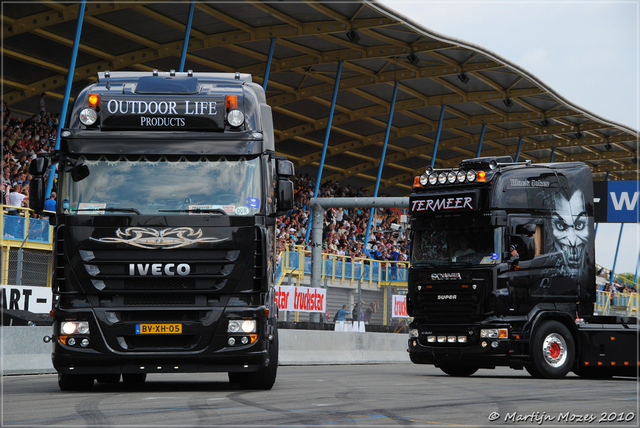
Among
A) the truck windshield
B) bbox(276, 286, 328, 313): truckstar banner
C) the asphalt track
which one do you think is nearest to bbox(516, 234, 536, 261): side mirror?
the asphalt track

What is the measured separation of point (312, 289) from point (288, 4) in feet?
31.6

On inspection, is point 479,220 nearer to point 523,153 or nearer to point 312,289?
point 312,289

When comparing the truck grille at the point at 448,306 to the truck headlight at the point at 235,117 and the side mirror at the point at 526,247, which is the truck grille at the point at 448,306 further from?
the truck headlight at the point at 235,117

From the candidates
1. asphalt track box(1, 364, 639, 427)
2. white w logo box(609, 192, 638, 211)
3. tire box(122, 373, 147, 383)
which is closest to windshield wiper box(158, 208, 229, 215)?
asphalt track box(1, 364, 639, 427)

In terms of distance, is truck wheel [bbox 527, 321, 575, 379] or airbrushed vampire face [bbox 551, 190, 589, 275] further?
airbrushed vampire face [bbox 551, 190, 589, 275]

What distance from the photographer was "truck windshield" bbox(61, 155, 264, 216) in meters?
10.2

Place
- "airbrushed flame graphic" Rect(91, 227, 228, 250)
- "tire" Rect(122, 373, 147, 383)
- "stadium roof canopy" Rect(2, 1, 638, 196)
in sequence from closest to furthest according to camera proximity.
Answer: "airbrushed flame graphic" Rect(91, 227, 228, 250) < "tire" Rect(122, 373, 147, 383) < "stadium roof canopy" Rect(2, 1, 638, 196)

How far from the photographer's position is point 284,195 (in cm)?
1051

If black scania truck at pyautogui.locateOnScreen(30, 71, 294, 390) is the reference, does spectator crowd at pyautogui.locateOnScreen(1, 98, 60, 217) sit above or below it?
above

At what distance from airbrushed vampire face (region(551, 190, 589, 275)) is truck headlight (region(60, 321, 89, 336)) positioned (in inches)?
365

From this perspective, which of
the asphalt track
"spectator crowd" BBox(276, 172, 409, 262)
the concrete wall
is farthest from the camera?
"spectator crowd" BBox(276, 172, 409, 262)

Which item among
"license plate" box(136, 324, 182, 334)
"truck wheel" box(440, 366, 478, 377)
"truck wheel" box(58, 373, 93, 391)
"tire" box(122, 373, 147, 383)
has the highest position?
"license plate" box(136, 324, 182, 334)

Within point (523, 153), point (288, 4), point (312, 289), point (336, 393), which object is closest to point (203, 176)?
point (336, 393)

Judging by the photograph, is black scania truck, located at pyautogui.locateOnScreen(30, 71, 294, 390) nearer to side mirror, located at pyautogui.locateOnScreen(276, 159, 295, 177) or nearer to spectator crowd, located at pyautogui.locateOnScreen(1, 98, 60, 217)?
side mirror, located at pyautogui.locateOnScreen(276, 159, 295, 177)
